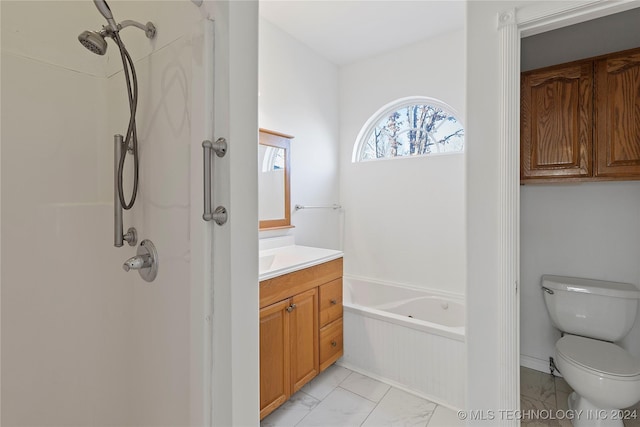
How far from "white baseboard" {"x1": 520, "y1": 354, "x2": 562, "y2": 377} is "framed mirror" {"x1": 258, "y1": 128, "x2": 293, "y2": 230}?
2188 mm

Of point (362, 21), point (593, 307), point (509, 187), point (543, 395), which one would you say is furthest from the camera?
point (362, 21)

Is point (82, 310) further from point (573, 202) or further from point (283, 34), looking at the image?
point (573, 202)

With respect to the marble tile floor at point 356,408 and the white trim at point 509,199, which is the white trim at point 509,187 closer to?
the white trim at point 509,199

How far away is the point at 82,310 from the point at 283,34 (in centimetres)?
256

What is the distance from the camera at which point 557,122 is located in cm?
186

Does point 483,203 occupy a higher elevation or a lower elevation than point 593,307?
higher

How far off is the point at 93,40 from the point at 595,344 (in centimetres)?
276

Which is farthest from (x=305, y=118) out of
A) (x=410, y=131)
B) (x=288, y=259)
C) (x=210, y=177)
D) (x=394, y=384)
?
(x=394, y=384)

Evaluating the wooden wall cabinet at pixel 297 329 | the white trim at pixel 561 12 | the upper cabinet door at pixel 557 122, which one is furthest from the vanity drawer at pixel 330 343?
the white trim at pixel 561 12

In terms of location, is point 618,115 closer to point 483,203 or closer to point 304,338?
point 483,203

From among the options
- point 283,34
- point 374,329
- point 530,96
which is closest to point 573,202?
point 530,96

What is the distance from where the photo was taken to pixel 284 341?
1.79 m

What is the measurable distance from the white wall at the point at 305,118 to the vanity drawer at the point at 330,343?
2.99 ft

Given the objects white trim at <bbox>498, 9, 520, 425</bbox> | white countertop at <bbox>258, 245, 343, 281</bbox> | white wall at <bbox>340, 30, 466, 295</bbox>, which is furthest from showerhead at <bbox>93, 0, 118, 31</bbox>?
white wall at <bbox>340, 30, 466, 295</bbox>
